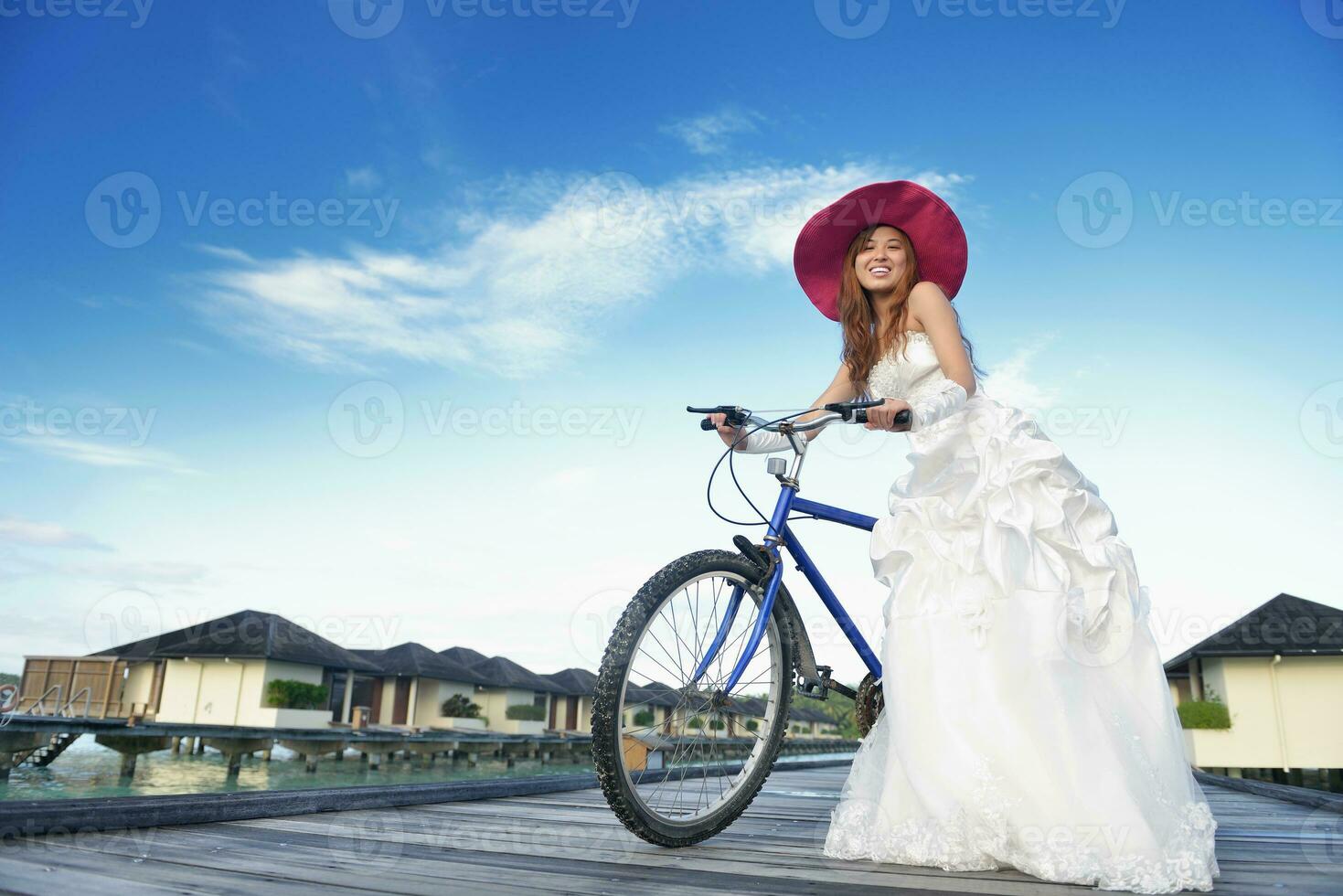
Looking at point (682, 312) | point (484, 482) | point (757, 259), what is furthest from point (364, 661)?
point (757, 259)

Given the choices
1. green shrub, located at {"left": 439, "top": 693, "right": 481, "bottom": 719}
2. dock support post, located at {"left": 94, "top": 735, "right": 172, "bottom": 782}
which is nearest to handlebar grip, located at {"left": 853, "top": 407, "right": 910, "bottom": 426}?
dock support post, located at {"left": 94, "top": 735, "right": 172, "bottom": 782}

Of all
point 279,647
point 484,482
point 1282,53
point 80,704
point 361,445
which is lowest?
point 80,704

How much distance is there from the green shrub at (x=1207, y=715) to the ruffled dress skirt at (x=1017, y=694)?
631 inches

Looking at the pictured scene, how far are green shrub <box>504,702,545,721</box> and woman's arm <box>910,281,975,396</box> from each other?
3962 centimetres

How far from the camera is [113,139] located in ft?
122

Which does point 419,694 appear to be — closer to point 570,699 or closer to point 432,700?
point 432,700

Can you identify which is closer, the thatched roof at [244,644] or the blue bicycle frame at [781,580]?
the blue bicycle frame at [781,580]

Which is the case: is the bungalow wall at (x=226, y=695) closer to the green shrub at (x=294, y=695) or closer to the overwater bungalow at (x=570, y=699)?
the green shrub at (x=294, y=695)

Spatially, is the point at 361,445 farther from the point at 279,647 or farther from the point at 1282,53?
the point at 279,647

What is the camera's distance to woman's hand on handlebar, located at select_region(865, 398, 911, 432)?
205cm

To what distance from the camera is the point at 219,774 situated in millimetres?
23578

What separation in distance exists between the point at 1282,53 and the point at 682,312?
14.7 m

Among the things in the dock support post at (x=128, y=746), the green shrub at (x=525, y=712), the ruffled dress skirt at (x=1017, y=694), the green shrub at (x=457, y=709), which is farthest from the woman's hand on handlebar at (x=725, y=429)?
the green shrub at (x=525, y=712)

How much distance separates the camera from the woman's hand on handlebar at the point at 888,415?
205cm
